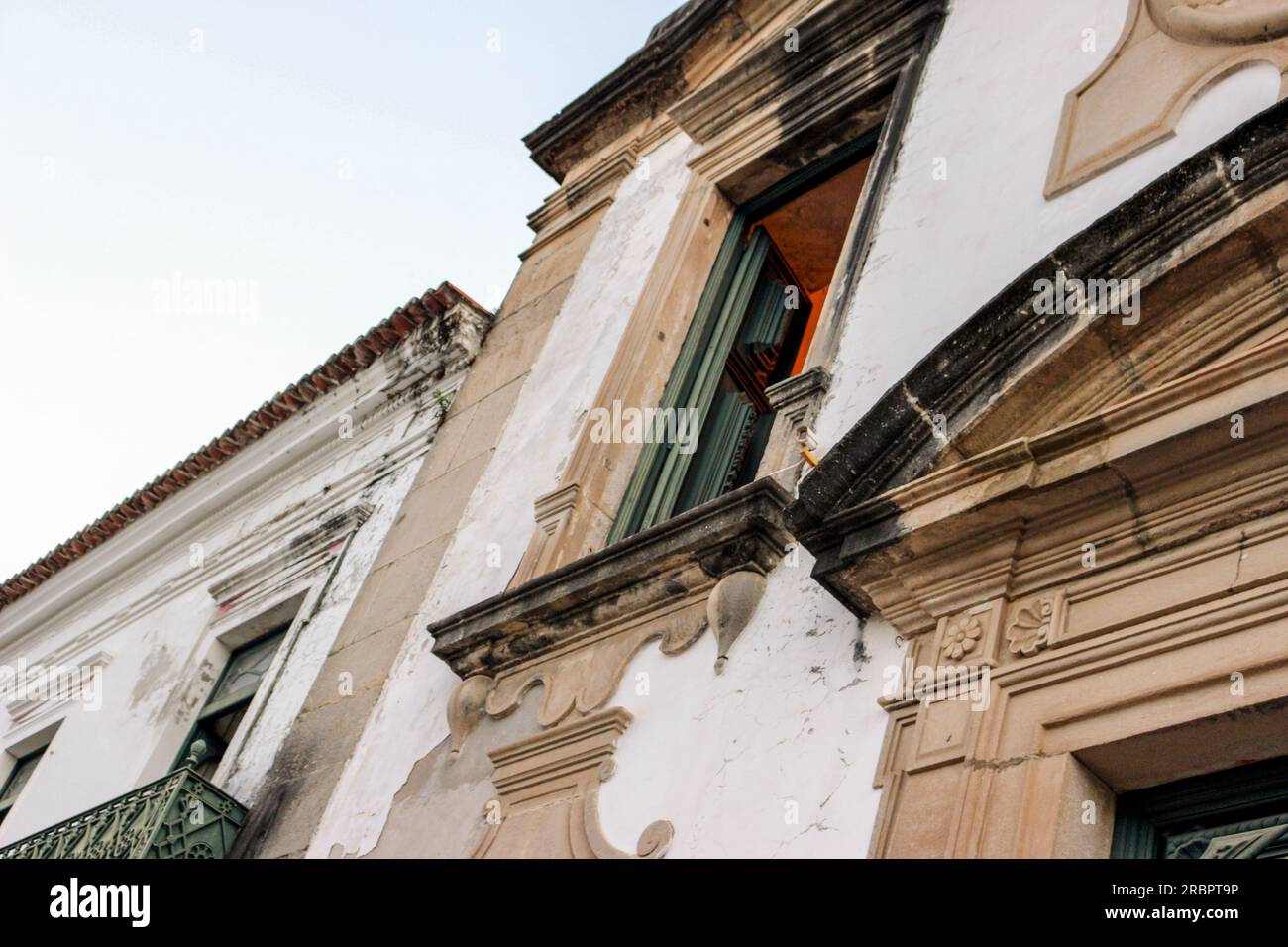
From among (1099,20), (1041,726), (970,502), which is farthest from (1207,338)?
(1099,20)

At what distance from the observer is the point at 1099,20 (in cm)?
627

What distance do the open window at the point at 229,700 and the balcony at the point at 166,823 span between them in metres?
1.20

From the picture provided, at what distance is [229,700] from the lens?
903 cm

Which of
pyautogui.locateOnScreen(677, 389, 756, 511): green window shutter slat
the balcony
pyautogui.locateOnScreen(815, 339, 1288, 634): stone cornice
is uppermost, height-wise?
pyautogui.locateOnScreen(677, 389, 756, 511): green window shutter slat

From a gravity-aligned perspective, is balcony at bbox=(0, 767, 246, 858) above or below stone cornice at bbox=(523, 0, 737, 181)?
below

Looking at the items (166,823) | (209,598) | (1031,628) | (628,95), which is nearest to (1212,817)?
(1031,628)

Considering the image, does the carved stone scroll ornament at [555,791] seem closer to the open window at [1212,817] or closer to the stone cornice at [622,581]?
the stone cornice at [622,581]

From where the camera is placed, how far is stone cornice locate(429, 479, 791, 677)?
538 centimetres

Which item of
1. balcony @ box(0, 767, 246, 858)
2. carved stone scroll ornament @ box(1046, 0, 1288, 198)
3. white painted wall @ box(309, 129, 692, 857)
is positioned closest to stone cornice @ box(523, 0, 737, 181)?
white painted wall @ box(309, 129, 692, 857)

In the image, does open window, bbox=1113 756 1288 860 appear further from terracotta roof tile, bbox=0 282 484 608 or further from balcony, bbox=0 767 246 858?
terracotta roof tile, bbox=0 282 484 608

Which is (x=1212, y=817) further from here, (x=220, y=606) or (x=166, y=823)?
(x=220, y=606)

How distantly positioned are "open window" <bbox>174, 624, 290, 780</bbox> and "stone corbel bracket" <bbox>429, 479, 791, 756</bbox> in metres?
2.92
